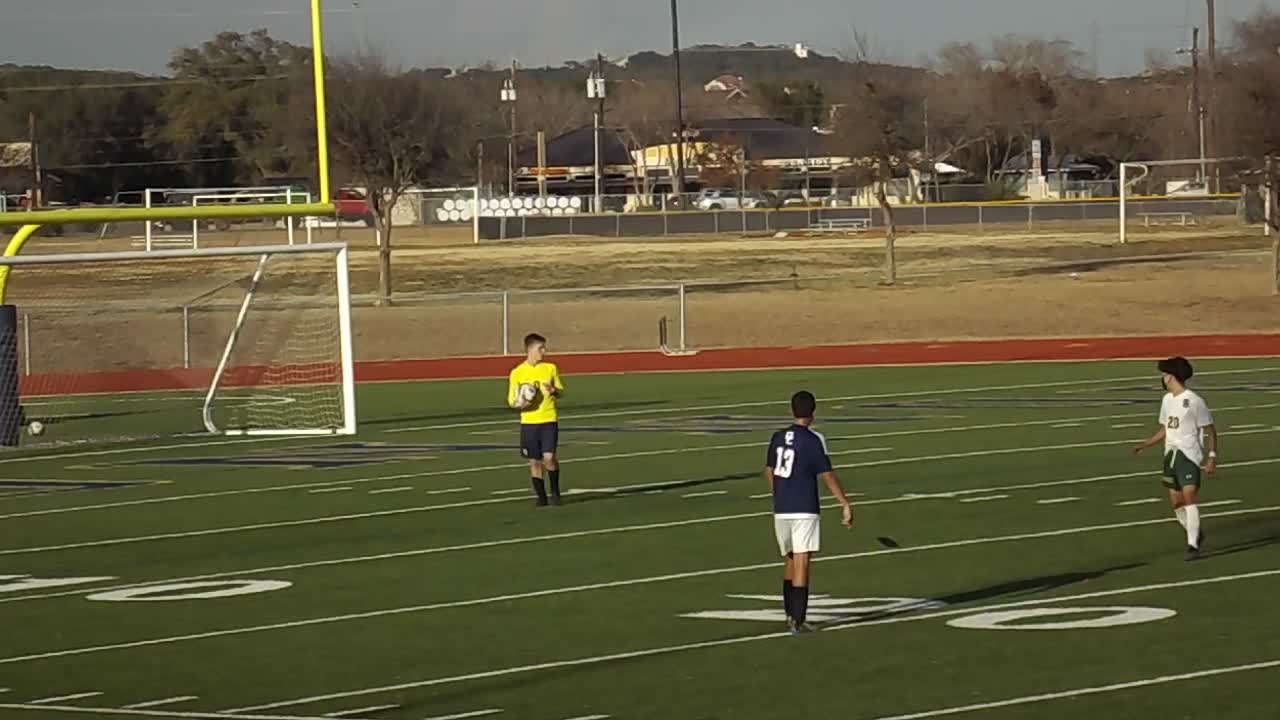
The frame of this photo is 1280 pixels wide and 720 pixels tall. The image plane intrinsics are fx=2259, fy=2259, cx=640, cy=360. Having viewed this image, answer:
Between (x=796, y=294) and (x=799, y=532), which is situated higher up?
(x=799, y=532)

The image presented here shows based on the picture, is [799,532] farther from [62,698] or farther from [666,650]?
[62,698]

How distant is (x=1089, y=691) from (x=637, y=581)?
4889mm

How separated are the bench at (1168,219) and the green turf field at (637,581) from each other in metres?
49.2

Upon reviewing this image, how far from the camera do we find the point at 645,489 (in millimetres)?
21297

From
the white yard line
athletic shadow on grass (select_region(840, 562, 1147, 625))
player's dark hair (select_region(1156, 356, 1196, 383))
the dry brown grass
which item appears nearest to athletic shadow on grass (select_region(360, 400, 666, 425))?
the dry brown grass

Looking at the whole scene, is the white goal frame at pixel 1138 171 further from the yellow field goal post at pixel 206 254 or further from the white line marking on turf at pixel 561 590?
the white line marking on turf at pixel 561 590

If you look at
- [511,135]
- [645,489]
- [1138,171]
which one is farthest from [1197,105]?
[645,489]

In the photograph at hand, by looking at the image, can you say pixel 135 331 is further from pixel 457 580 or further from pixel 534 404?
pixel 457 580

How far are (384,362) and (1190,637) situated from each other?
100ft

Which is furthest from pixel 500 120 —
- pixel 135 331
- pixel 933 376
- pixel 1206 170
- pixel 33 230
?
pixel 33 230

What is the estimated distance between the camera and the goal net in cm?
2794

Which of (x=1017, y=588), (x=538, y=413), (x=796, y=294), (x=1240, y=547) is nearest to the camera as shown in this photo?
(x=1017, y=588)

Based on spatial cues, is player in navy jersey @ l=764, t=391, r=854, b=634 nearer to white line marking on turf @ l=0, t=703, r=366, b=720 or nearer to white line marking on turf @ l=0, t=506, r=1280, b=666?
white line marking on turf @ l=0, t=506, r=1280, b=666

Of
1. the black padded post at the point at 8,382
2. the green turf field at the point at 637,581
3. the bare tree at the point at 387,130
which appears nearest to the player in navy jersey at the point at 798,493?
the green turf field at the point at 637,581
